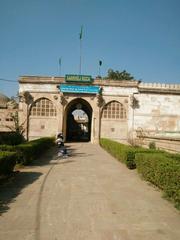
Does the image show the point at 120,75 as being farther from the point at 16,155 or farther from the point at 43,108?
the point at 16,155

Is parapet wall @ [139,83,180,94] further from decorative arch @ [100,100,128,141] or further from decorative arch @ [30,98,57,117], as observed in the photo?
decorative arch @ [30,98,57,117]

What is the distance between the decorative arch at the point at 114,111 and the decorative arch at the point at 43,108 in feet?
20.2

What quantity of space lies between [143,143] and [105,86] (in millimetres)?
8521

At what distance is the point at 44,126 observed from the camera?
30.0 meters

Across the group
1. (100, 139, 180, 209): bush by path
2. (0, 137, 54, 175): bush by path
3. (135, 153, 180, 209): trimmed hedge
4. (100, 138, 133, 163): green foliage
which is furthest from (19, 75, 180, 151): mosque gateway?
(135, 153, 180, 209): trimmed hedge

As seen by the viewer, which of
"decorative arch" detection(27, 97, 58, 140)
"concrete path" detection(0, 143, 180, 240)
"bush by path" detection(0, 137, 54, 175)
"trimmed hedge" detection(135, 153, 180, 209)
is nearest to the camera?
"concrete path" detection(0, 143, 180, 240)

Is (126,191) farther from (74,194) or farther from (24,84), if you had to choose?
(24,84)

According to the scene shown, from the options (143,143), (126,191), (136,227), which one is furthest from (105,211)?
(143,143)

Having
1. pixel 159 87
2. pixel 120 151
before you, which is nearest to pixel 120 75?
pixel 159 87

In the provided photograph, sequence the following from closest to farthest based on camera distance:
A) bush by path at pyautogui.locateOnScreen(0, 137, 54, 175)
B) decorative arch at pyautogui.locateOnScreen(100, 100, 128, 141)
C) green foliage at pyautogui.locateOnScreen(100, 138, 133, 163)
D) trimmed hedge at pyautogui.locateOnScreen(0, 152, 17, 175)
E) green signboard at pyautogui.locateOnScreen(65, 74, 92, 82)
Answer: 1. trimmed hedge at pyautogui.locateOnScreen(0, 152, 17, 175)
2. bush by path at pyautogui.locateOnScreen(0, 137, 54, 175)
3. green foliage at pyautogui.locateOnScreen(100, 138, 133, 163)
4. green signboard at pyautogui.locateOnScreen(65, 74, 92, 82)
5. decorative arch at pyautogui.locateOnScreen(100, 100, 128, 141)

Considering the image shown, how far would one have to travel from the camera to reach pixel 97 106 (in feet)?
98.0

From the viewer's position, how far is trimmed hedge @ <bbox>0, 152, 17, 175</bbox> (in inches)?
351

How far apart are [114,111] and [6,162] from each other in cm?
2205

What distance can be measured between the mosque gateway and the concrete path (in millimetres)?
20154
